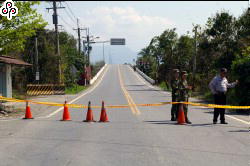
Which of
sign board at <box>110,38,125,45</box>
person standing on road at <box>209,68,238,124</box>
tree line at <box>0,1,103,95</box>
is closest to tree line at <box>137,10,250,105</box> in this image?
person standing on road at <box>209,68,238,124</box>

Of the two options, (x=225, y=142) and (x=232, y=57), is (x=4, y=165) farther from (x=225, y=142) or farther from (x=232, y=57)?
(x=232, y=57)

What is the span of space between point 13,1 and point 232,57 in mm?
21646

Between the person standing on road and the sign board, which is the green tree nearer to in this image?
the person standing on road

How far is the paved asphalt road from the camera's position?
24.8 feet

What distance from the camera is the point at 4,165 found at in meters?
7.20

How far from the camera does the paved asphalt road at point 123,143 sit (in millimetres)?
7570

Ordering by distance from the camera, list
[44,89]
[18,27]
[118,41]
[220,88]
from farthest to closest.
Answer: [118,41]
[44,89]
[18,27]
[220,88]

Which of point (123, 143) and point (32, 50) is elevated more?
point (32, 50)

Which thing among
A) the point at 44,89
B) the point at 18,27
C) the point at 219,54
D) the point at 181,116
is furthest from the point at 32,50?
the point at 181,116

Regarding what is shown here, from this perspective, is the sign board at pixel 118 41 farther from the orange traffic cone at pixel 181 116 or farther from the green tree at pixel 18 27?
the orange traffic cone at pixel 181 116

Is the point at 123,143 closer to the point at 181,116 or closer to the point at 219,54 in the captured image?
the point at 181,116

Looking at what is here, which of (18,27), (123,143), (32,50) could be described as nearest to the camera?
(123,143)

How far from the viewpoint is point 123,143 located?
9.37m

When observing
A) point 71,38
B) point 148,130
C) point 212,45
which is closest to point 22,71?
point 212,45
